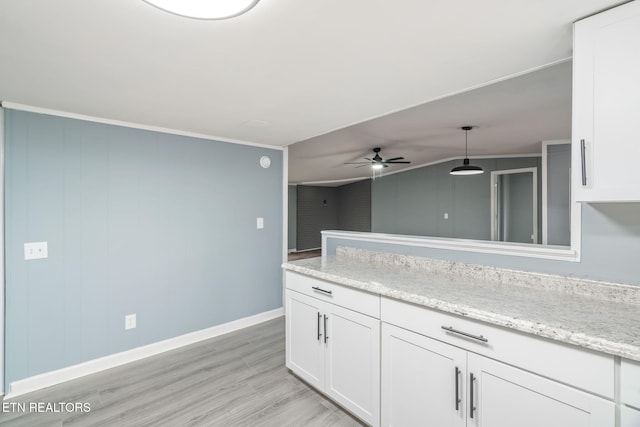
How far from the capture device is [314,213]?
1066 cm

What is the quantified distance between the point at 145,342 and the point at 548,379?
122 inches

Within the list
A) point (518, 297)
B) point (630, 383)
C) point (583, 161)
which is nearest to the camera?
point (630, 383)

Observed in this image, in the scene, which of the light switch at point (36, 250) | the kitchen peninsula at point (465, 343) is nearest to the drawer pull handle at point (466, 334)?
the kitchen peninsula at point (465, 343)

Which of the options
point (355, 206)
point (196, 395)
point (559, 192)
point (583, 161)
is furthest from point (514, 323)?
point (355, 206)

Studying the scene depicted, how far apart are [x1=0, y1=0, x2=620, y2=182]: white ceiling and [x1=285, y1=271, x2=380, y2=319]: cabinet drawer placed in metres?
1.34

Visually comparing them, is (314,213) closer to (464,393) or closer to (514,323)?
(464,393)

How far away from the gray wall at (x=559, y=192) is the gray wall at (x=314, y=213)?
668 cm

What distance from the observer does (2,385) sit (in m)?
2.28

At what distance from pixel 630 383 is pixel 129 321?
3310 millimetres

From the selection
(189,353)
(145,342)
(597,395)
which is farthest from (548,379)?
(145,342)

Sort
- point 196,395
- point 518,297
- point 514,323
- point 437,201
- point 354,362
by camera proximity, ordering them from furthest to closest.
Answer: point 437,201 → point 196,395 → point 354,362 → point 518,297 → point 514,323

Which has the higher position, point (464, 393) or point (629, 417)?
point (629, 417)

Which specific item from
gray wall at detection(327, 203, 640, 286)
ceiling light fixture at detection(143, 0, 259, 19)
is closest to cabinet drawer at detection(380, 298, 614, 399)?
gray wall at detection(327, 203, 640, 286)

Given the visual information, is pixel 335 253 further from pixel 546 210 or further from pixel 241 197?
pixel 546 210
